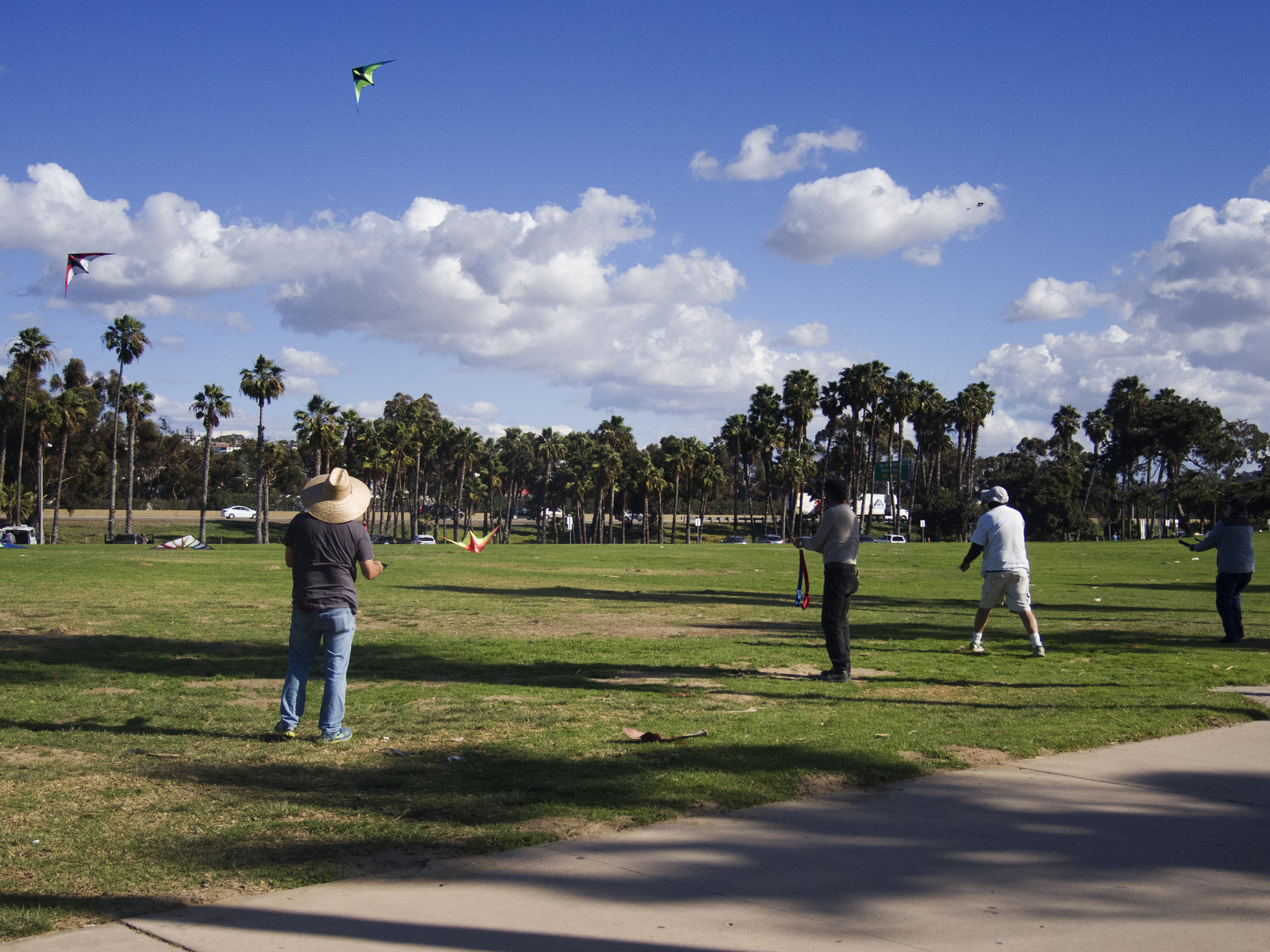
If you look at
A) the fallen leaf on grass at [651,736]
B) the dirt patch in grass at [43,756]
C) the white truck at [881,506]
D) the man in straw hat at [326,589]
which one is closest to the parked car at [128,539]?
the dirt patch in grass at [43,756]

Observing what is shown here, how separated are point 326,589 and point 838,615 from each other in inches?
186

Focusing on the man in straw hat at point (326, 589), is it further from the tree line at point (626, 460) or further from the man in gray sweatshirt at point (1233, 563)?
the tree line at point (626, 460)

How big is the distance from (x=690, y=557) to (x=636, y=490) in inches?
2167

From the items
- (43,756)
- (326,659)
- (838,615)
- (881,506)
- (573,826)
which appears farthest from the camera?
(881,506)

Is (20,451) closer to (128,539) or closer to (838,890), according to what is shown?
→ (128,539)

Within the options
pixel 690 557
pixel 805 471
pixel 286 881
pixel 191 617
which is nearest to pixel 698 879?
pixel 286 881

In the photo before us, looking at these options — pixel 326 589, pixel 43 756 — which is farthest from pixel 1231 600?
pixel 43 756

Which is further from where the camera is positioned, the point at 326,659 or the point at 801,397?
the point at 801,397

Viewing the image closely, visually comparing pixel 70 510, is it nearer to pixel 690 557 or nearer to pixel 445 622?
pixel 690 557

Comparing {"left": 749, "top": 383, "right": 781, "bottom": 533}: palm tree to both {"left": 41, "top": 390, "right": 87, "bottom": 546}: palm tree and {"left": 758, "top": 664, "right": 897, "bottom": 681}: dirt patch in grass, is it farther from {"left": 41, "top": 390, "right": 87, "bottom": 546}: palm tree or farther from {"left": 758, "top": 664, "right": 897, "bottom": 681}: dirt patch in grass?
{"left": 758, "top": 664, "right": 897, "bottom": 681}: dirt patch in grass

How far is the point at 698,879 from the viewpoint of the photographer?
431cm

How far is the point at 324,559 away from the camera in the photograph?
703 cm

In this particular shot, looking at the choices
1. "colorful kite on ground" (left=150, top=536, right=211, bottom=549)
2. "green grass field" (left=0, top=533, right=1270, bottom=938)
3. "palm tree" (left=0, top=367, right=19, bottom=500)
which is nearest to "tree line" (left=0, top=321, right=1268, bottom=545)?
"palm tree" (left=0, top=367, right=19, bottom=500)

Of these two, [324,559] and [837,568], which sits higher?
[324,559]
